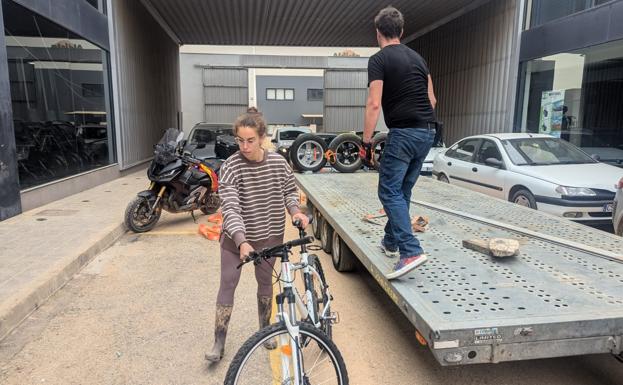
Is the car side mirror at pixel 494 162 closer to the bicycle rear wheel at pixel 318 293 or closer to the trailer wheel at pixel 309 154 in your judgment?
the trailer wheel at pixel 309 154

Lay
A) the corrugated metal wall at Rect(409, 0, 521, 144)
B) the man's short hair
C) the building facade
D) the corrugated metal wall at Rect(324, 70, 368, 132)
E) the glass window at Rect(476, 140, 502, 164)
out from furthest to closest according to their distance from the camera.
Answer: the corrugated metal wall at Rect(324, 70, 368, 132)
the corrugated metal wall at Rect(409, 0, 521, 144)
the glass window at Rect(476, 140, 502, 164)
the building facade
the man's short hair

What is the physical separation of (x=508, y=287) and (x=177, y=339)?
254 centimetres

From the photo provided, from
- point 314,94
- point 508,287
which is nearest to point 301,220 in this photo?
point 508,287

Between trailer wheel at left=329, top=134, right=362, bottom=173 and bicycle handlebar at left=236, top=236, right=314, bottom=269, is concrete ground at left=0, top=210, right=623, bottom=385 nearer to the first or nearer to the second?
bicycle handlebar at left=236, top=236, right=314, bottom=269

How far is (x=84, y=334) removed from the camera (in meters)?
3.74

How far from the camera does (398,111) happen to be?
345 centimetres

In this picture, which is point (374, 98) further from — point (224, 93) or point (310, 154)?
point (224, 93)

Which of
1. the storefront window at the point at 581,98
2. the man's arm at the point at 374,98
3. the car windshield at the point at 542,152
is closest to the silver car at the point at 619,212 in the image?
the car windshield at the point at 542,152

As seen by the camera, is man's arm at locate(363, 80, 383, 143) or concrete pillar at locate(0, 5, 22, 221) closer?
man's arm at locate(363, 80, 383, 143)

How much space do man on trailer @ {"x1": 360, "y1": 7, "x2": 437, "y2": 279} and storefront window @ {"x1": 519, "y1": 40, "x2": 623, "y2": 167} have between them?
8977 mm

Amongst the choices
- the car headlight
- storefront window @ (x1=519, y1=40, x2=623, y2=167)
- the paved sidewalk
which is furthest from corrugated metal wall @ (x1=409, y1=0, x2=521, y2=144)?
the paved sidewalk

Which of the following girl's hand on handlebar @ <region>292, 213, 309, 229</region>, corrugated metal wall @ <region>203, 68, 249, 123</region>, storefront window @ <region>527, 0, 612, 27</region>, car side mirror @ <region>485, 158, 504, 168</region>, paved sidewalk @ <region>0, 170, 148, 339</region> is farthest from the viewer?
corrugated metal wall @ <region>203, 68, 249, 123</region>

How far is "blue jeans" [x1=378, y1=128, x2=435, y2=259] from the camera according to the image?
3350mm

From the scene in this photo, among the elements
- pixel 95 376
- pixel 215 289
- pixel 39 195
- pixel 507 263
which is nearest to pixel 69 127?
pixel 39 195
